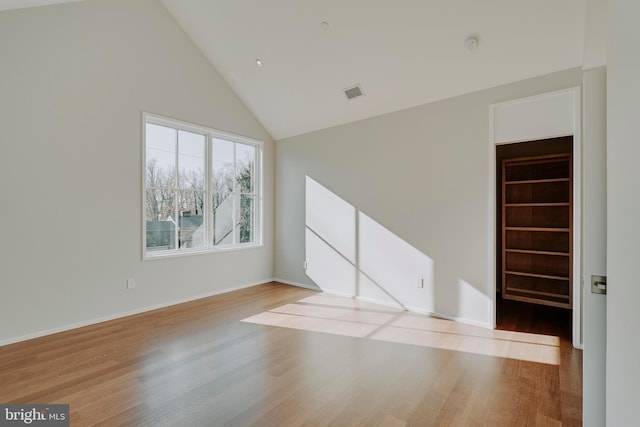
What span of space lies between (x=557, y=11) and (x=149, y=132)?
176 inches

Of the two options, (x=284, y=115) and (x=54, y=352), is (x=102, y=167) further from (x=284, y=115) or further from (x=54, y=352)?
(x=284, y=115)

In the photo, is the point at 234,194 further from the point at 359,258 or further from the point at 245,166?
the point at 359,258

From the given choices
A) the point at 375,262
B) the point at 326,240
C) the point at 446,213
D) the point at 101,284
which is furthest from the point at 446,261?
the point at 101,284

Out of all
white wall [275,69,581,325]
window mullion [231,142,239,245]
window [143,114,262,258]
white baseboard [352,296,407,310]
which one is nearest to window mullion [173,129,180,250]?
window [143,114,262,258]

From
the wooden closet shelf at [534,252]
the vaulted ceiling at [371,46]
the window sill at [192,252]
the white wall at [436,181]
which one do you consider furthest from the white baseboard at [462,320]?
the window sill at [192,252]

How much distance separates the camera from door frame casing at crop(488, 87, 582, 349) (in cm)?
290

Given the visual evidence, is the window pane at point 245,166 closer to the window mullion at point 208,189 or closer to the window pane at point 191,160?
the window mullion at point 208,189

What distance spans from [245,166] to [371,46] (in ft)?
9.28

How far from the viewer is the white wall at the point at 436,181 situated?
339 centimetres

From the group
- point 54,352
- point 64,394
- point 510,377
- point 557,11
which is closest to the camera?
point 64,394

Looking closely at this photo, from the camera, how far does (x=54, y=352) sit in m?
2.78

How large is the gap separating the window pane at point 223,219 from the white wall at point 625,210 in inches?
183

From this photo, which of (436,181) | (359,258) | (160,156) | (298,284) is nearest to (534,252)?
(436,181)

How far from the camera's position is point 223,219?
4.97 meters
